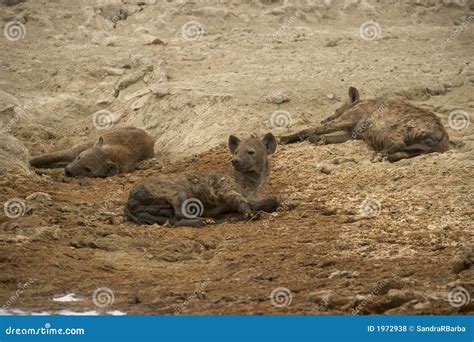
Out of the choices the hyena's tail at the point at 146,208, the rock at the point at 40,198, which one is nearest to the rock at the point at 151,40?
the rock at the point at 40,198

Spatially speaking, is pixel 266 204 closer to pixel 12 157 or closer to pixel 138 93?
pixel 12 157

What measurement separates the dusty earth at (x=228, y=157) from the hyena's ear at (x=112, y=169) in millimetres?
374

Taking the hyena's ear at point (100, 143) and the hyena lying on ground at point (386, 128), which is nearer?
the hyena lying on ground at point (386, 128)

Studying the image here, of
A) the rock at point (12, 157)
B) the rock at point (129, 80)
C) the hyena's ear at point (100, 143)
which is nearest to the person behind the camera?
the rock at point (12, 157)

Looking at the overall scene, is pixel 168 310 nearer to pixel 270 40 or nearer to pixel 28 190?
pixel 28 190

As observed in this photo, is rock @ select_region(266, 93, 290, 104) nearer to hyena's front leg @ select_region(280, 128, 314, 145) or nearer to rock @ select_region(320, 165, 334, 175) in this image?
hyena's front leg @ select_region(280, 128, 314, 145)

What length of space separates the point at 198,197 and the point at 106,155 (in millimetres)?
3245

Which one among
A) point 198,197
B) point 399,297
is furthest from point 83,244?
point 399,297

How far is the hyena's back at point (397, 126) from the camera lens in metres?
12.2

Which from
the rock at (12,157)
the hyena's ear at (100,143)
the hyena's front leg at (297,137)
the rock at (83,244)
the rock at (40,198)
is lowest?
the rock at (83,244)

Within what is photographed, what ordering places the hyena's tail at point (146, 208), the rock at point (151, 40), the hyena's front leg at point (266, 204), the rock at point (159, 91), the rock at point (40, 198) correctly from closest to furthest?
1. the hyena's tail at point (146, 208)
2. the hyena's front leg at point (266, 204)
3. the rock at point (40, 198)
4. the rock at point (159, 91)
5. the rock at point (151, 40)

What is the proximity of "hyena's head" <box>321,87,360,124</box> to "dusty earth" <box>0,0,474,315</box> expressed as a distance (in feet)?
1.47

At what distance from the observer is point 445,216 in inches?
381

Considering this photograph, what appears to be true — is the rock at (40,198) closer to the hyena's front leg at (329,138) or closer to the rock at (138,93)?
the hyena's front leg at (329,138)
